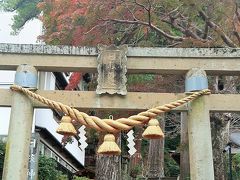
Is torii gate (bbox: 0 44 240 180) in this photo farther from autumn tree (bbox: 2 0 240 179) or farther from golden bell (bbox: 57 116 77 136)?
autumn tree (bbox: 2 0 240 179)

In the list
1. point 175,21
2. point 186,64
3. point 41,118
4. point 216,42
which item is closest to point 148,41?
point 175,21

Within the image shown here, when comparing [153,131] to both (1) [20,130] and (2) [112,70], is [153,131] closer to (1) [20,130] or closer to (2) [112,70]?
(2) [112,70]

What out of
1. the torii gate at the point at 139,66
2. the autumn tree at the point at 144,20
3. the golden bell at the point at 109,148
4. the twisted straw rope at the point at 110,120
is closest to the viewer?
the golden bell at the point at 109,148

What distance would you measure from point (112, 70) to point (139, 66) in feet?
1.51

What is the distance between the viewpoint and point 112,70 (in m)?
6.71

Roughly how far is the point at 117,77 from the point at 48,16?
764 cm

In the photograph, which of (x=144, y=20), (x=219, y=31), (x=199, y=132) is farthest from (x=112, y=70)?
(x=219, y=31)

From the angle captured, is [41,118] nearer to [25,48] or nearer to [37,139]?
[37,139]

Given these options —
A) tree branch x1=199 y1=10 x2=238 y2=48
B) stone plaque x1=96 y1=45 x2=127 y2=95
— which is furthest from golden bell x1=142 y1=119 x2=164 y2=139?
tree branch x1=199 y1=10 x2=238 y2=48

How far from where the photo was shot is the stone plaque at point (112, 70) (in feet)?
21.6

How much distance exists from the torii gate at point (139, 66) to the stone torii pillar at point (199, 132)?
0.02 meters

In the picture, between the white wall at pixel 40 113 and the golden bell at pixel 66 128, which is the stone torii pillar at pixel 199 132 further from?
the white wall at pixel 40 113

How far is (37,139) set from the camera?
47.4ft

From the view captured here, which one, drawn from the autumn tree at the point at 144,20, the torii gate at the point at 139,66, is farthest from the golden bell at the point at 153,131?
the autumn tree at the point at 144,20
